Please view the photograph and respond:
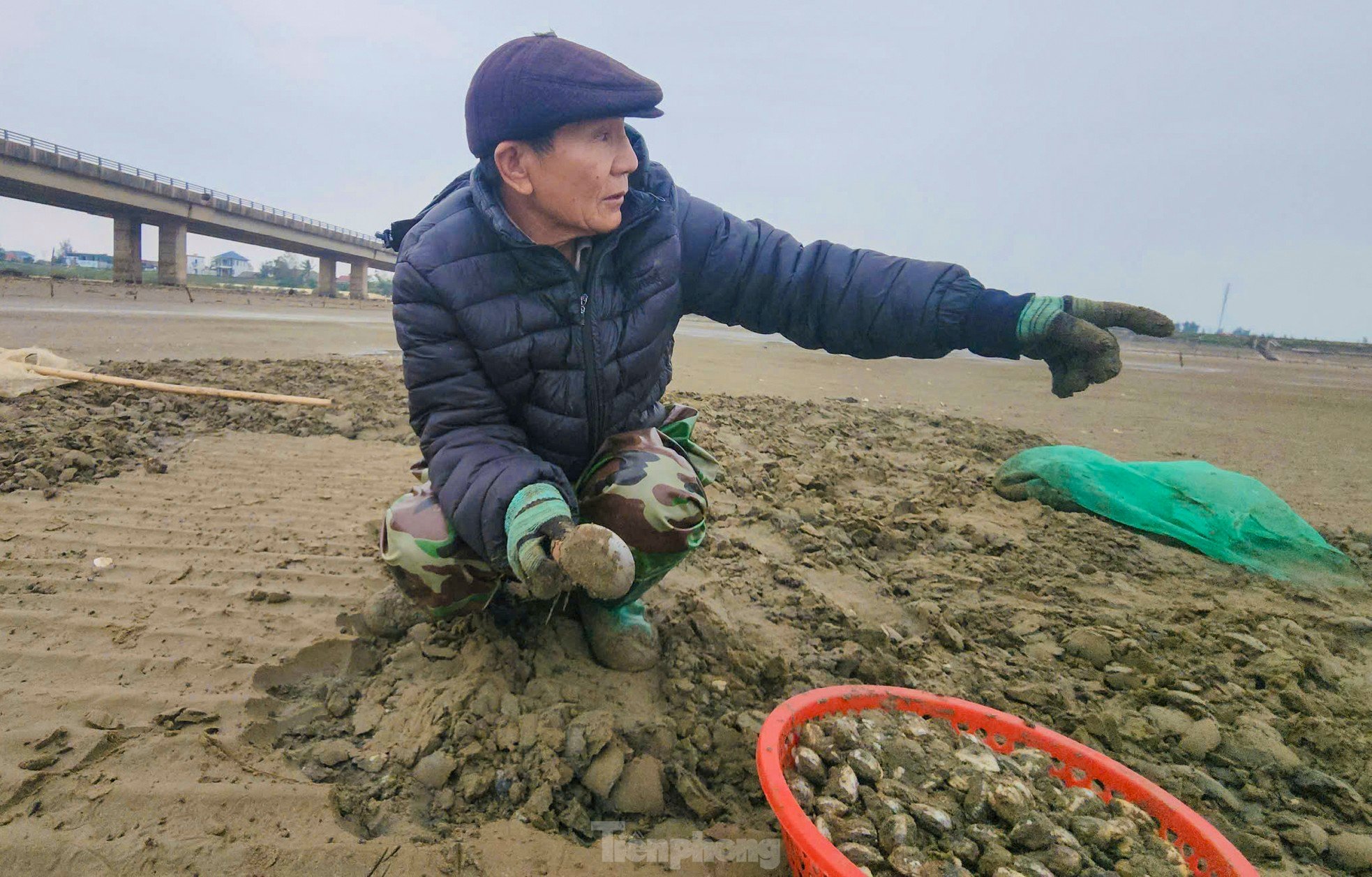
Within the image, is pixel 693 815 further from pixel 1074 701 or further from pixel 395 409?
pixel 395 409

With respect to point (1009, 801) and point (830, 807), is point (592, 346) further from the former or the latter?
point (1009, 801)

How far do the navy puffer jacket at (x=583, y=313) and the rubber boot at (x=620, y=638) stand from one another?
1.37 ft

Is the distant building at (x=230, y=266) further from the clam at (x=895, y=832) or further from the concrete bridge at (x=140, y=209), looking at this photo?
the clam at (x=895, y=832)

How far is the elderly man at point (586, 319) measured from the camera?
1.86 metres

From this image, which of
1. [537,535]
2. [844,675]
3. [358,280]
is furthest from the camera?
[358,280]

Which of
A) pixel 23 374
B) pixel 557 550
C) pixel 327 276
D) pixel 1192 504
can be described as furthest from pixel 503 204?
pixel 327 276

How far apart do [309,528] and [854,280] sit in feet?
7.76

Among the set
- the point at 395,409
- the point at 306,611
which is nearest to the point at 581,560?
the point at 306,611

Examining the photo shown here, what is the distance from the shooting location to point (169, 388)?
5.23m

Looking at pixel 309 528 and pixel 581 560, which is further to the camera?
pixel 309 528

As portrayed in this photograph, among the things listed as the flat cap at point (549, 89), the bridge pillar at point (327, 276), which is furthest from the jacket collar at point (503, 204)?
the bridge pillar at point (327, 276)

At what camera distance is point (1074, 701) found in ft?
7.30

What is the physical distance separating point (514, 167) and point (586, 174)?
0.64 ft

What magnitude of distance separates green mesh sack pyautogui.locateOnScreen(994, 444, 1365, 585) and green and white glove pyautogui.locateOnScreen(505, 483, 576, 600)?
9.88 ft
